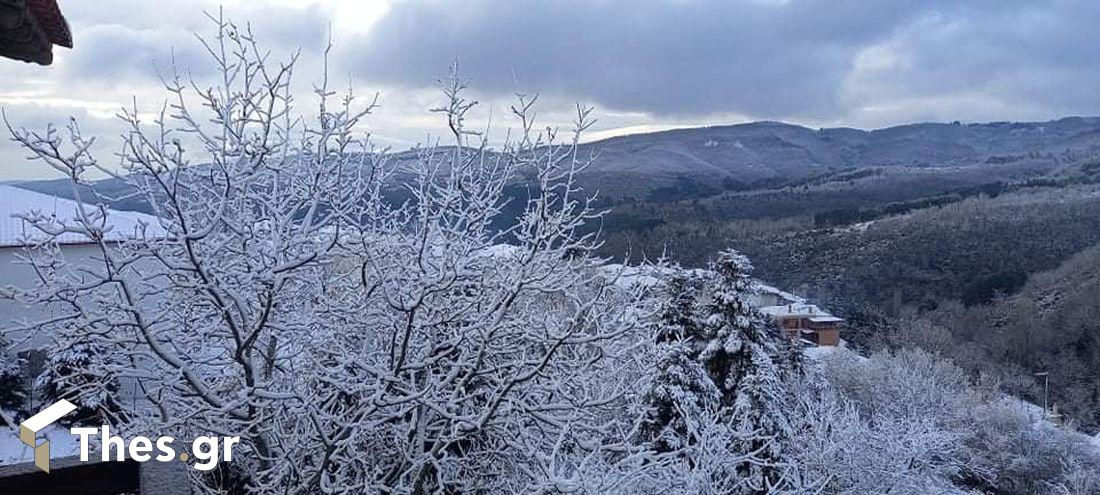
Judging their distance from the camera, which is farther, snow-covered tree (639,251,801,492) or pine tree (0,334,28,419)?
Answer: snow-covered tree (639,251,801,492)

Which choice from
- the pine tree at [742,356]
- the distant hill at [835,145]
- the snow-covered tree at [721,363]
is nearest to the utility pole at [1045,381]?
the snow-covered tree at [721,363]

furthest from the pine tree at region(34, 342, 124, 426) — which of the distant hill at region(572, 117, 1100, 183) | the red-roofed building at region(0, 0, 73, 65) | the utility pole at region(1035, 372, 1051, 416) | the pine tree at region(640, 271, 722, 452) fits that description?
the distant hill at region(572, 117, 1100, 183)

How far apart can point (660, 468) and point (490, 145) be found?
273 centimetres

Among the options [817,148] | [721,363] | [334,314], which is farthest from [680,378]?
[817,148]

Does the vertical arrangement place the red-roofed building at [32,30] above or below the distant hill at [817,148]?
below

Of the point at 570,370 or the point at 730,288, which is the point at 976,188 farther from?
the point at 570,370

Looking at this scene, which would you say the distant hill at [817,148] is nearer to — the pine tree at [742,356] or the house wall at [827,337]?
the house wall at [827,337]

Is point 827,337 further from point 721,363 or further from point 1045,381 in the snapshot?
point 721,363

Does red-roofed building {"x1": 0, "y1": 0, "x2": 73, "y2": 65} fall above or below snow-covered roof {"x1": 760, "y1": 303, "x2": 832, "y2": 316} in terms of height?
above

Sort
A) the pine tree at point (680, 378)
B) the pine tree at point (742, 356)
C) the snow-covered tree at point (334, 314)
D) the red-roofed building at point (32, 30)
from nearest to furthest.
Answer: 1. the red-roofed building at point (32, 30)
2. the snow-covered tree at point (334, 314)
3. the pine tree at point (680, 378)
4. the pine tree at point (742, 356)

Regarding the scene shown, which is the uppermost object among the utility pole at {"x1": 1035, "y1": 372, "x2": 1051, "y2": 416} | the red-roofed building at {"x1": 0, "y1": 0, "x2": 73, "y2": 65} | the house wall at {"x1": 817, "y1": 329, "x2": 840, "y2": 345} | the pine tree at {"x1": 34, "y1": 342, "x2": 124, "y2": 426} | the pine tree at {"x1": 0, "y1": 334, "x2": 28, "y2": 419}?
the red-roofed building at {"x1": 0, "y1": 0, "x2": 73, "y2": 65}

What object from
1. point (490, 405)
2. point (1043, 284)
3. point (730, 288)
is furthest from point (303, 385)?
point (1043, 284)

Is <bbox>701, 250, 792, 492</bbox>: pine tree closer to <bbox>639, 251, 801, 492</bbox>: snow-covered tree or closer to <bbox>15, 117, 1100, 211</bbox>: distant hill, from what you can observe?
<bbox>639, 251, 801, 492</bbox>: snow-covered tree

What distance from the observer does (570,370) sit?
224 inches
